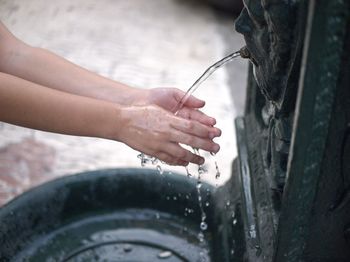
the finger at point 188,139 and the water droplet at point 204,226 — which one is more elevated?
the water droplet at point 204,226

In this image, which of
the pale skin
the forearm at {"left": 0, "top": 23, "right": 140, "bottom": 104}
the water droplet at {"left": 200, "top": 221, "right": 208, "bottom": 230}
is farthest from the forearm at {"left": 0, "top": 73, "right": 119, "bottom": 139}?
A: the water droplet at {"left": 200, "top": 221, "right": 208, "bottom": 230}

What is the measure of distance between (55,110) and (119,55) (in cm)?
208

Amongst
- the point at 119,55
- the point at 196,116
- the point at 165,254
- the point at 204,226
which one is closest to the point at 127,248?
the point at 165,254

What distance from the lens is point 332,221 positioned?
1076 mm

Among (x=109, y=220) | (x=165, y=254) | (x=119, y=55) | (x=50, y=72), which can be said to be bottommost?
(x=165, y=254)

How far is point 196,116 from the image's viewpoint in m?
1.36

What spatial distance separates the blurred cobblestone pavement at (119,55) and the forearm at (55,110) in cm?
105

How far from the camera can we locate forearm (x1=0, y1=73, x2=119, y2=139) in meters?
1.26

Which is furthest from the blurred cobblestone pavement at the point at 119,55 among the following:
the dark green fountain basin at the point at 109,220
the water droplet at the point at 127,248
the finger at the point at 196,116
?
the finger at the point at 196,116

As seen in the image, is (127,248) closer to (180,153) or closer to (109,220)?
(109,220)

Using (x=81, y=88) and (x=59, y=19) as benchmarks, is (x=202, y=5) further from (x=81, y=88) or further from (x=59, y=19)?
(x=81, y=88)

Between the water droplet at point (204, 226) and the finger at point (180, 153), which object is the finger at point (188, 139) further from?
the water droplet at point (204, 226)

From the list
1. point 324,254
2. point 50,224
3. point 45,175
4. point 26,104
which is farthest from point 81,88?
point 45,175

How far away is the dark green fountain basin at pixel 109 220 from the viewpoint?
63.2 inches
